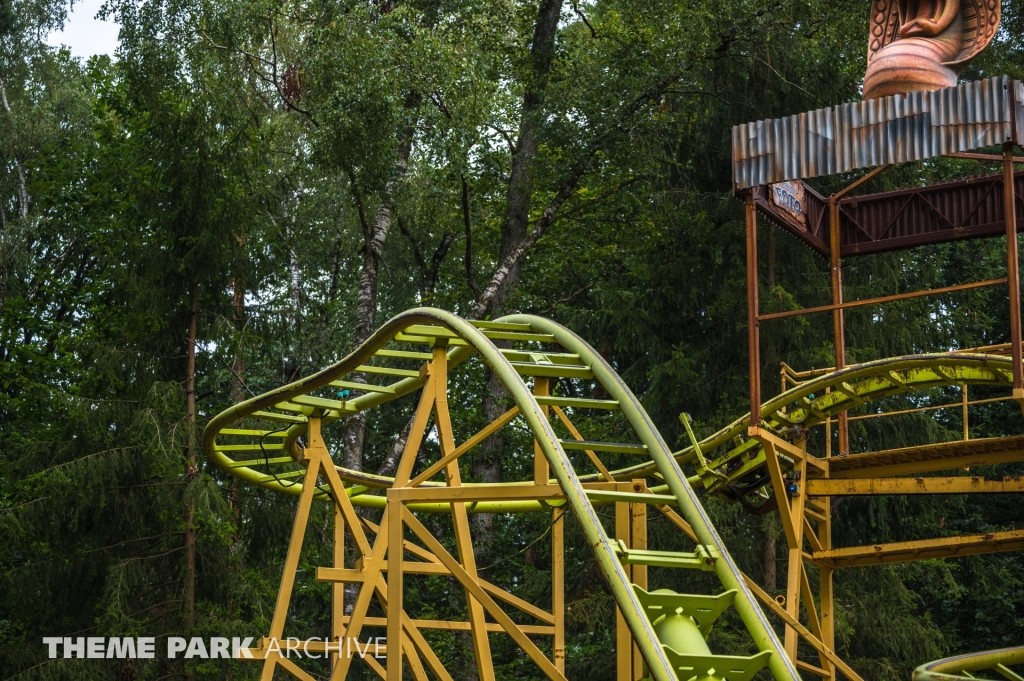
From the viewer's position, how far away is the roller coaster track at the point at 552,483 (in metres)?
8.47

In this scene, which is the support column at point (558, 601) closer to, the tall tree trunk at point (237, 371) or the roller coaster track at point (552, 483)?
the roller coaster track at point (552, 483)

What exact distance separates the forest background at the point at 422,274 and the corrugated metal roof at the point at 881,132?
6.56m

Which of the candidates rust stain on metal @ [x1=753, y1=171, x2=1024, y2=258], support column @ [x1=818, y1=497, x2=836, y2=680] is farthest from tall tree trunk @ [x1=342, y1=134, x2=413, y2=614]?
support column @ [x1=818, y1=497, x2=836, y2=680]

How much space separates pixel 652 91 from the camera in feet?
68.5

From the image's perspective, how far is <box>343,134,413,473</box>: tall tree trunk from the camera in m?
19.8

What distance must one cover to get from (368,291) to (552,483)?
1140 cm

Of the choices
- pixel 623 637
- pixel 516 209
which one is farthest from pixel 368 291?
pixel 623 637

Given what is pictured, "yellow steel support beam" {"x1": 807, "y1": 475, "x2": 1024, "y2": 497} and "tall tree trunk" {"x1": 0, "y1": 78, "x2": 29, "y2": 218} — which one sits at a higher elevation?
"tall tree trunk" {"x1": 0, "y1": 78, "x2": 29, "y2": 218}

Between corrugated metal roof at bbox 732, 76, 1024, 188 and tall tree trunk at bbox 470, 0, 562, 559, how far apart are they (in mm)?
8599

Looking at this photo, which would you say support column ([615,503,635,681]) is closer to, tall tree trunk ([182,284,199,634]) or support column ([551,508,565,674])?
support column ([551,508,565,674])

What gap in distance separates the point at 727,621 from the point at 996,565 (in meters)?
5.71

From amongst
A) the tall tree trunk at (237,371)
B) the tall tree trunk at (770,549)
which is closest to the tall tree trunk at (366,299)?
the tall tree trunk at (237,371)

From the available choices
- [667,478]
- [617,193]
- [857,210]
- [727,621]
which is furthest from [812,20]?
[667,478]

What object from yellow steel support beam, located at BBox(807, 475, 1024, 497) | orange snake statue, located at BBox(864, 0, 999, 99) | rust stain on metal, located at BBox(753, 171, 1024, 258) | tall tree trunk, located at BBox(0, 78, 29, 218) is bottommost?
yellow steel support beam, located at BBox(807, 475, 1024, 497)
